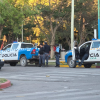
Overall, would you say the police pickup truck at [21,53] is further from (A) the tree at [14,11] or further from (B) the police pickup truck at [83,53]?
(A) the tree at [14,11]

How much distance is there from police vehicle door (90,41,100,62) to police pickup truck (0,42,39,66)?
4686 mm

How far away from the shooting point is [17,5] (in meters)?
30.0

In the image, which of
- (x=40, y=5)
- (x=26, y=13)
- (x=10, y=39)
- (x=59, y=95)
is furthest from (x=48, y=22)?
(x=59, y=95)

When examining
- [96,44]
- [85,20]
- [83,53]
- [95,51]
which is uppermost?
[85,20]

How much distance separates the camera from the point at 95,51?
19.5m

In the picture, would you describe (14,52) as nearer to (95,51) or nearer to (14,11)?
(95,51)

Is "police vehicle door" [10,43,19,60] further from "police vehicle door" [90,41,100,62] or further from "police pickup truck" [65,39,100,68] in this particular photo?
"police vehicle door" [90,41,100,62]

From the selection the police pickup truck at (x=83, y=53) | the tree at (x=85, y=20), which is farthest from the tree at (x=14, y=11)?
the tree at (x=85, y=20)

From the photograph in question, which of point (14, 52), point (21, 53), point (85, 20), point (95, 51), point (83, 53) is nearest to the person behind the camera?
point (95, 51)

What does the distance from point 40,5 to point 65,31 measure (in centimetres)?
1293

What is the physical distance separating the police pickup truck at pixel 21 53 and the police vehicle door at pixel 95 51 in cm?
469

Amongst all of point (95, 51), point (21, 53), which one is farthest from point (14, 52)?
point (95, 51)

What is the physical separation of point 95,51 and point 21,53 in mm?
6344

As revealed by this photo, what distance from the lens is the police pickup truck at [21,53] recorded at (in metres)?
22.3
